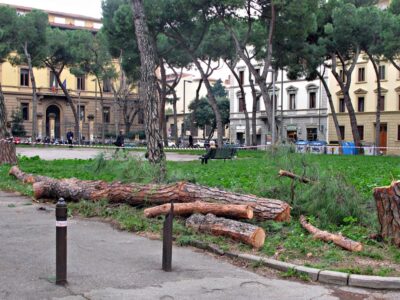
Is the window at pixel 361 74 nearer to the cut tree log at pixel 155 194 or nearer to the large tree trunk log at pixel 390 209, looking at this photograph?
the cut tree log at pixel 155 194

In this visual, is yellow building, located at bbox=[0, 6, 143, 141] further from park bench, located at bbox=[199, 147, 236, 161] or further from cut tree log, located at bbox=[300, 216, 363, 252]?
cut tree log, located at bbox=[300, 216, 363, 252]

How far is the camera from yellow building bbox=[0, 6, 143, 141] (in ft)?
215

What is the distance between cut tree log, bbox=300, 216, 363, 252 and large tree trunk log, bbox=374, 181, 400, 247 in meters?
0.49

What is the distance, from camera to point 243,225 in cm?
714

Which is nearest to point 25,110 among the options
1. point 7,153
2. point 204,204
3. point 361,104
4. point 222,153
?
point 361,104

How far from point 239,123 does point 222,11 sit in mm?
37283

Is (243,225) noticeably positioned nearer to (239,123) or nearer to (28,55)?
(28,55)

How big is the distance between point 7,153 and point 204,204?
42.6ft

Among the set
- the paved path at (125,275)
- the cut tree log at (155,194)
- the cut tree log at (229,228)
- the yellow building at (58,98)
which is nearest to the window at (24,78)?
the yellow building at (58,98)

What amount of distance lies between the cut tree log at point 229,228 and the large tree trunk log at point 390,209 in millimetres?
1515

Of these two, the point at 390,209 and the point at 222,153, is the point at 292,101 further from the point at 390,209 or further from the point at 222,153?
the point at 390,209

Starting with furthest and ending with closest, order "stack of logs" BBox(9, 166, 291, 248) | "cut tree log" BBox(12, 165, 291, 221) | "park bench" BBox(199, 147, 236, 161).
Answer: "park bench" BBox(199, 147, 236, 161) → "cut tree log" BBox(12, 165, 291, 221) → "stack of logs" BBox(9, 166, 291, 248)

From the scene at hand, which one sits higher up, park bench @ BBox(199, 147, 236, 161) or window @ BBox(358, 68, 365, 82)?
window @ BBox(358, 68, 365, 82)

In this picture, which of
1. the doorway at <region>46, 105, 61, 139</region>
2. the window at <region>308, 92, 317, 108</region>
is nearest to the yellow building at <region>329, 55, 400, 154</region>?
the window at <region>308, 92, 317, 108</region>
